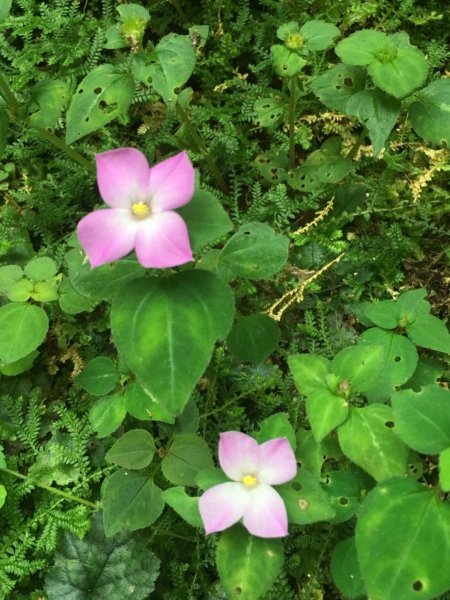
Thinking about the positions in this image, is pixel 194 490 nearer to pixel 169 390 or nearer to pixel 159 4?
pixel 169 390

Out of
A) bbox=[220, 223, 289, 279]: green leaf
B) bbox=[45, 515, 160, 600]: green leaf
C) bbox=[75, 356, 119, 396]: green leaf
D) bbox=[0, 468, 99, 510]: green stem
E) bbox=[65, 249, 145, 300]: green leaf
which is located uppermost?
bbox=[65, 249, 145, 300]: green leaf

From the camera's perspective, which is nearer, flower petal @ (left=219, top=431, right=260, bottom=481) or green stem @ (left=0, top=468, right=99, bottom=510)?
flower petal @ (left=219, top=431, right=260, bottom=481)

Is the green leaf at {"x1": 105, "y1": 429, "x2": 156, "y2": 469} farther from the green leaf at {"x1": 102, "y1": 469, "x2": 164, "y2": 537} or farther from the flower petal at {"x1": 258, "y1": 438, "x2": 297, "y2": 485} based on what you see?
the flower petal at {"x1": 258, "y1": 438, "x2": 297, "y2": 485}

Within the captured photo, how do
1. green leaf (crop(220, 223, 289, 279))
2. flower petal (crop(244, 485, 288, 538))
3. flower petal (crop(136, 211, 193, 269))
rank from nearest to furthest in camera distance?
1. flower petal (crop(136, 211, 193, 269))
2. flower petal (crop(244, 485, 288, 538))
3. green leaf (crop(220, 223, 289, 279))

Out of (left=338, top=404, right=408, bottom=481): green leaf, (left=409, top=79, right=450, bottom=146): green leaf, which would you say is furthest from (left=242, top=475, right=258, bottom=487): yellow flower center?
(left=409, top=79, right=450, bottom=146): green leaf

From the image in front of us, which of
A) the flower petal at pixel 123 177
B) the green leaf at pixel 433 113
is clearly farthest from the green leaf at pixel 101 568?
the green leaf at pixel 433 113

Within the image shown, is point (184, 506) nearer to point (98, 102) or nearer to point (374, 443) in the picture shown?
point (374, 443)

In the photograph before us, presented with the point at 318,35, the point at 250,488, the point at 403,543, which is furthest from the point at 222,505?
the point at 318,35

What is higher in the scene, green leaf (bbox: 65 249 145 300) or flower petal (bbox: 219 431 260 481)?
green leaf (bbox: 65 249 145 300)
